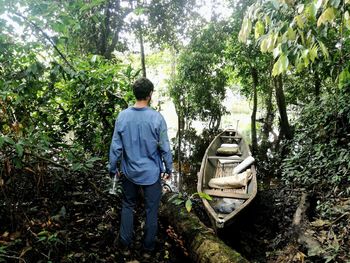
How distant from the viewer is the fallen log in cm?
305

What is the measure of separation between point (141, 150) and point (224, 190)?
10.0 feet

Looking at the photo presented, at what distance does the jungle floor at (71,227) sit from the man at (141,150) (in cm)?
33

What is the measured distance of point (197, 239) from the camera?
11.3 feet

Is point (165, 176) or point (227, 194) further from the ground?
point (165, 176)

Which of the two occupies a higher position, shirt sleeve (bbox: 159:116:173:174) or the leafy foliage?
shirt sleeve (bbox: 159:116:173:174)

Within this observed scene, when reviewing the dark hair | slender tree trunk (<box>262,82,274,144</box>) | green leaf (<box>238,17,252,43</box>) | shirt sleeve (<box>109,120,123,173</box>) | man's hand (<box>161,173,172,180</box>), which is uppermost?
green leaf (<box>238,17,252,43</box>)

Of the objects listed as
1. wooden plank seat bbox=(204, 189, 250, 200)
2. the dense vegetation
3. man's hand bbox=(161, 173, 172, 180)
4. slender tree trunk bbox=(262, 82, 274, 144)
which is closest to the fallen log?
man's hand bbox=(161, 173, 172, 180)

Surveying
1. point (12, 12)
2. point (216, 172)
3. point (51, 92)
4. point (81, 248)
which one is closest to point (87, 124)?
point (51, 92)

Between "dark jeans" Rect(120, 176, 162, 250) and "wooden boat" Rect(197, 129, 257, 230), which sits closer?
"dark jeans" Rect(120, 176, 162, 250)

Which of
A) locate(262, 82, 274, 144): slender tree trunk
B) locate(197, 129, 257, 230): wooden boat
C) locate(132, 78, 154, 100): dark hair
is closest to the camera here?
locate(132, 78, 154, 100): dark hair

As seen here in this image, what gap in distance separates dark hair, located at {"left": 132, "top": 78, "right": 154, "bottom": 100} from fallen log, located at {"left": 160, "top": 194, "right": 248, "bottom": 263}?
170 centimetres

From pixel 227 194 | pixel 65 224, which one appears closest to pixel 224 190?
pixel 227 194

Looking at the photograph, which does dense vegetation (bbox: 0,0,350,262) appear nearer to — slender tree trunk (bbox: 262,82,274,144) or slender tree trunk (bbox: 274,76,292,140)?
slender tree trunk (bbox: 274,76,292,140)

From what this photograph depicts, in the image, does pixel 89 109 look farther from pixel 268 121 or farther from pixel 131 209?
pixel 268 121
